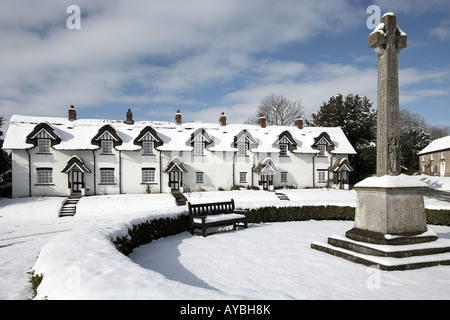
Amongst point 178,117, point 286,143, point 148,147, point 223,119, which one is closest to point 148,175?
point 148,147

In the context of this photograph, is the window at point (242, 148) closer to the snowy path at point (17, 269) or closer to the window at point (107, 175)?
the window at point (107, 175)

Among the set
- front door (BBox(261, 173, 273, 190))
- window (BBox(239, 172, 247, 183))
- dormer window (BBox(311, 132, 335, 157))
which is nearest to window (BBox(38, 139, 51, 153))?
window (BBox(239, 172, 247, 183))

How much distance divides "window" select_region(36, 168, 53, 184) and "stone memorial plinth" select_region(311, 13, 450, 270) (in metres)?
25.5

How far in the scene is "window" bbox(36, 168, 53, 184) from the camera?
2593cm

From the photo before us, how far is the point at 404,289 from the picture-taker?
18.1 feet

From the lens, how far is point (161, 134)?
3041 centimetres

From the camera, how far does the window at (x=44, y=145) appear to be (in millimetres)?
26188

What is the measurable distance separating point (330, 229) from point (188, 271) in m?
7.92
